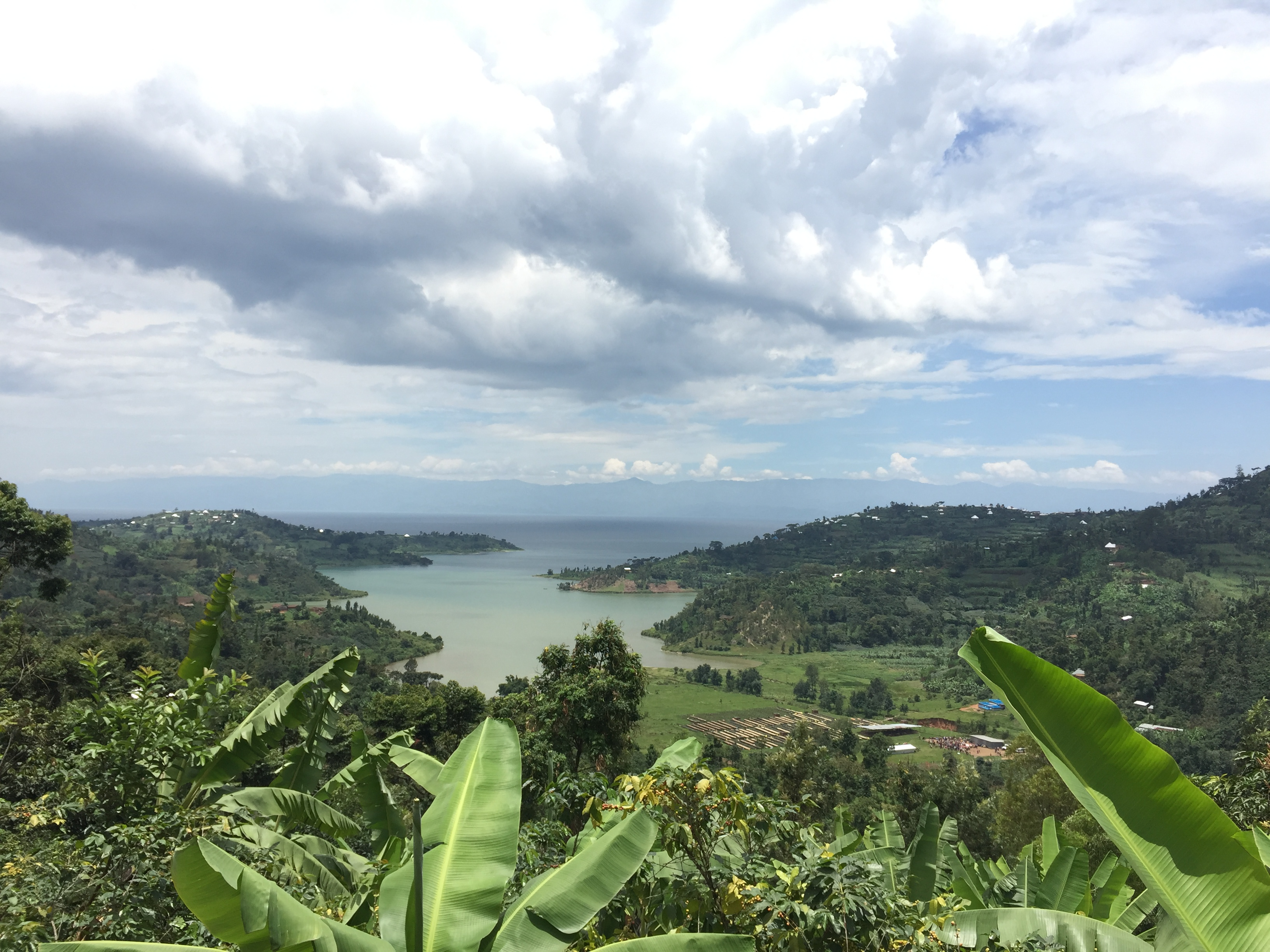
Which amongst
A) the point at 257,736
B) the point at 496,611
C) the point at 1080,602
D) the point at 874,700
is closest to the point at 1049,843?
the point at 257,736

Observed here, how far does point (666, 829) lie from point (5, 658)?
15.6 meters

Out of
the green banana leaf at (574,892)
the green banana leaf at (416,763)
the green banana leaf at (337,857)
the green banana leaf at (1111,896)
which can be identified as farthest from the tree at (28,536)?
the green banana leaf at (1111,896)

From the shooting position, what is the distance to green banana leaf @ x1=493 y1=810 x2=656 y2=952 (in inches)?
93.2

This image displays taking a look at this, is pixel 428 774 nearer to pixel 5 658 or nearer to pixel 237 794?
pixel 237 794

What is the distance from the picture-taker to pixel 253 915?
7.07 ft

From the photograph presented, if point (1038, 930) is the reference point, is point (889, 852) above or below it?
below

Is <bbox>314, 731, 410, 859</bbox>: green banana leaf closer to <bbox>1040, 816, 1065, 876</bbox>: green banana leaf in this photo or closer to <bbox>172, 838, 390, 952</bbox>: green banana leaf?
<bbox>172, 838, 390, 952</bbox>: green banana leaf

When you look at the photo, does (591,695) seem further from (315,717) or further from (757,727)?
(757,727)

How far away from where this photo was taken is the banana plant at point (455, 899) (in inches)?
83.3

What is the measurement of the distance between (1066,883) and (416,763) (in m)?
4.36

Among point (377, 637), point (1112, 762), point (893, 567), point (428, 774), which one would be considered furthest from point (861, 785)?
point (893, 567)

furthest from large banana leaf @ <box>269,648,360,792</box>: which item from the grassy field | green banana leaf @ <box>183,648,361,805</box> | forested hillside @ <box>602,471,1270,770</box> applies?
forested hillside @ <box>602,471,1270,770</box>

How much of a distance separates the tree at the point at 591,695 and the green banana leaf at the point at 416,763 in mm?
6632

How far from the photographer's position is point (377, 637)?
55.4m
